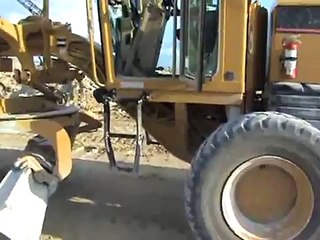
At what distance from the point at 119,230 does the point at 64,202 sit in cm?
99

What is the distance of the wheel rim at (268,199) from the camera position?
17.2 feet

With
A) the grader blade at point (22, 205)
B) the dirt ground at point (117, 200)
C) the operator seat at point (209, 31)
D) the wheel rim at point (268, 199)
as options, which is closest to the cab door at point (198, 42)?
the operator seat at point (209, 31)

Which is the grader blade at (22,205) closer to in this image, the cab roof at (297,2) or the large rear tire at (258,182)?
the large rear tire at (258,182)

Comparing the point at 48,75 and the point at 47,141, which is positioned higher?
the point at 48,75

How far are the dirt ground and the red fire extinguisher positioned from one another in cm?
160

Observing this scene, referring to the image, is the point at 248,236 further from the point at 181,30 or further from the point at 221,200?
the point at 181,30

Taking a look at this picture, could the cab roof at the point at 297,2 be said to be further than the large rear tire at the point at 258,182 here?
Yes

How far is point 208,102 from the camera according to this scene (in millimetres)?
5734

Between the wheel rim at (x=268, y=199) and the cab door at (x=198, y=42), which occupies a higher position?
the cab door at (x=198, y=42)

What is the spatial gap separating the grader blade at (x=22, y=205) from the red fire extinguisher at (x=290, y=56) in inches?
84.8

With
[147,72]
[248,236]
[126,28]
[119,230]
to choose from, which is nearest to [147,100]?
[147,72]

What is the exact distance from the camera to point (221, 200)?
5266mm

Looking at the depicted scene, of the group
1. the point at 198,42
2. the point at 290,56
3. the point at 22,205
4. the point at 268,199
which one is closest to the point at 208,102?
the point at 198,42

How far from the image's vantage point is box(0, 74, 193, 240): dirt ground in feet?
19.7
